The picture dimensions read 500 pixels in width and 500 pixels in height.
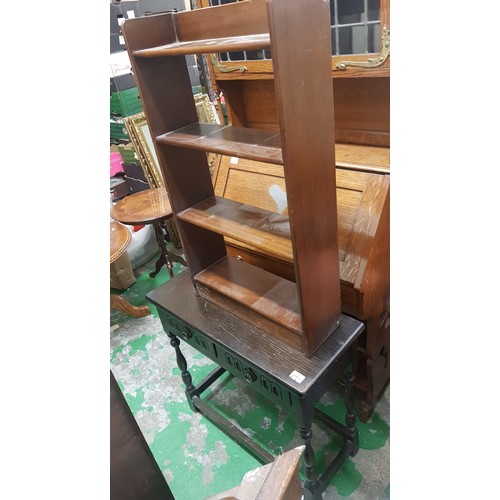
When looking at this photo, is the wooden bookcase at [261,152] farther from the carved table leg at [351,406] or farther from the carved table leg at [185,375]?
the carved table leg at [185,375]

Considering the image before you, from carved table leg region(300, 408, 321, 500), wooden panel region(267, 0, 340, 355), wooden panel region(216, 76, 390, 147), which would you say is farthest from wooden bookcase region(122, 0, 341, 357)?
wooden panel region(216, 76, 390, 147)

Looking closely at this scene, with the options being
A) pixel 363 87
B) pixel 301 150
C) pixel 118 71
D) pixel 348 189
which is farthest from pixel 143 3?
pixel 301 150

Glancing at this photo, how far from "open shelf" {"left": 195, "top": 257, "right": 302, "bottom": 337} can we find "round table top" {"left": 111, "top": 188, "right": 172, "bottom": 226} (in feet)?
3.66

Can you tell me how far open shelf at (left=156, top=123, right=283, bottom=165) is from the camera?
120 centimetres

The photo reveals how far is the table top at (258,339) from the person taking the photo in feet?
4.66

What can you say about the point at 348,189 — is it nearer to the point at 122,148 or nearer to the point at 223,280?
the point at 223,280

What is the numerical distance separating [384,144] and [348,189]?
346 mm

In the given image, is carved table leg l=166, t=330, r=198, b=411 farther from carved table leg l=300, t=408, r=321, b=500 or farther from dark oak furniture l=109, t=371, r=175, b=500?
dark oak furniture l=109, t=371, r=175, b=500

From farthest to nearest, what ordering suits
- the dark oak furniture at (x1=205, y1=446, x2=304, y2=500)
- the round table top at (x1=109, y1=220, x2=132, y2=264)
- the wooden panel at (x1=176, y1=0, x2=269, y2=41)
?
the round table top at (x1=109, y1=220, x2=132, y2=264)
the wooden panel at (x1=176, y1=0, x2=269, y2=41)
the dark oak furniture at (x1=205, y1=446, x2=304, y2=500)

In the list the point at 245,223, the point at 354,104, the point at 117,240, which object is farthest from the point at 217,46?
the point at 117,240

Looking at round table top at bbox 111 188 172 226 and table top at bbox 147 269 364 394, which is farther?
round table top at bbox 111 188 172 226

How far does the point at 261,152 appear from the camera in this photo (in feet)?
3.94

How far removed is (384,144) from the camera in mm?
1892

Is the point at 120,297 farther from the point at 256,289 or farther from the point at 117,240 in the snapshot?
the point at 256,289
